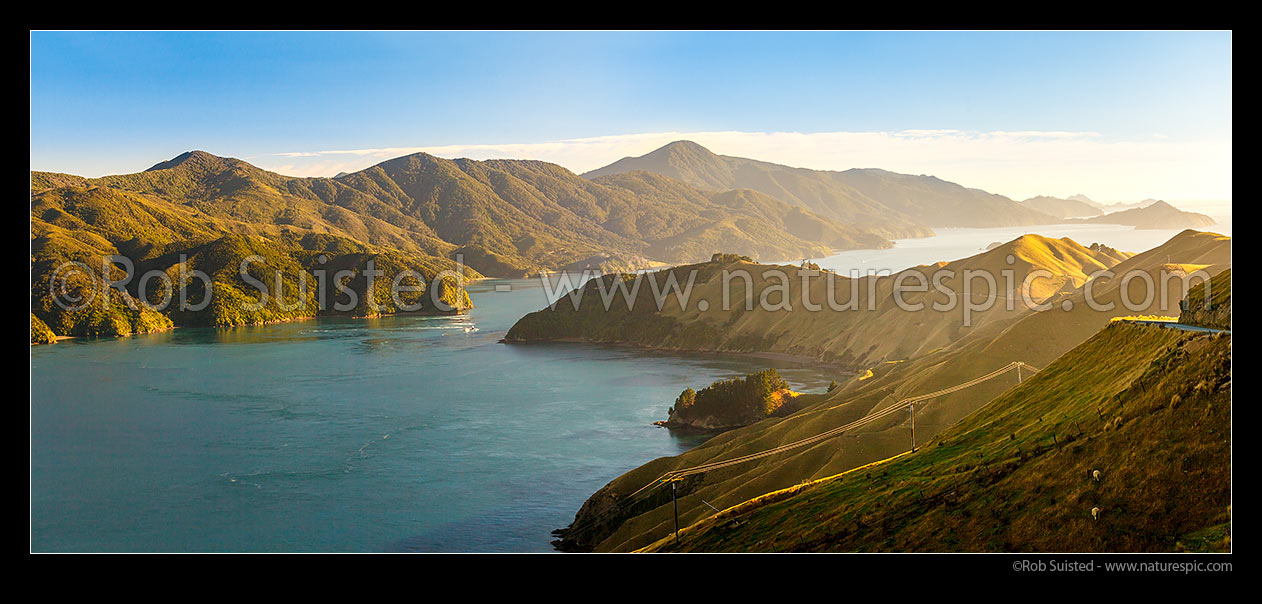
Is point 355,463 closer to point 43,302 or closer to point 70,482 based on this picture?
point 70,482

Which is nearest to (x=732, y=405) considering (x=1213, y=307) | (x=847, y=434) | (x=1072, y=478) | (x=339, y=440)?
(x=847, y=434)

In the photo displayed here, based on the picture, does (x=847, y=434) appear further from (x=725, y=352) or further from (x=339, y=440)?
(x=725, y=352)

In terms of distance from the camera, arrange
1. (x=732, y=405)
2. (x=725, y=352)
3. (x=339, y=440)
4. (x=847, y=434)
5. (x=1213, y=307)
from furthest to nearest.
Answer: (x=725, y=352), (x=732, y=405), (x=339, y=440), (x=847, y=434), (x=1213, y=307)

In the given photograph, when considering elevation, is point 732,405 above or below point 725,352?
below

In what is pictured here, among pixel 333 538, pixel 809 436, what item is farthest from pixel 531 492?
pixel 809 436
